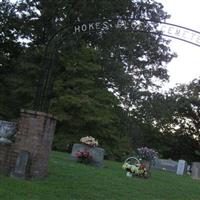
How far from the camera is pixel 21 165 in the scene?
11812 mm

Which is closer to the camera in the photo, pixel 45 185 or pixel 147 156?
pixel 45 185

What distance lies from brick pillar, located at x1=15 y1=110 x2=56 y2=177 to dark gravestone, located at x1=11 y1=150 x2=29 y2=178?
163mm

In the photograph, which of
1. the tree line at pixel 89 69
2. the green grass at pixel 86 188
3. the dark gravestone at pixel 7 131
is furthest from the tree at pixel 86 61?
the dark gravestone at pixel 7 131

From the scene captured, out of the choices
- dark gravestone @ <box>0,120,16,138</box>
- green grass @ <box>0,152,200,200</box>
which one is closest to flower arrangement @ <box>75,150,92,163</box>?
green grass @ <box>0,152,200,200</box>

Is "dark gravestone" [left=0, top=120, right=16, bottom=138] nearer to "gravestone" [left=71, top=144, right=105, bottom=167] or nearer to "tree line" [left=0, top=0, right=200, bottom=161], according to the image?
"gravestone" [left=71, top=144, right=105, bottom=167]

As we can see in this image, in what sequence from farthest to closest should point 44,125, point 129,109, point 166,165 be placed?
1. point 129,109
2. point 166,165
3. point 44,125

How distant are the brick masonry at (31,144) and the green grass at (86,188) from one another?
0.41 meters

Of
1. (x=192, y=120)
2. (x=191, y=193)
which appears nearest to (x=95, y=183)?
(x=191, y=193)

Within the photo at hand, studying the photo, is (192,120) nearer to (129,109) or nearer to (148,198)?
(129,109)

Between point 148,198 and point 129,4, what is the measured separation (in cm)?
2319

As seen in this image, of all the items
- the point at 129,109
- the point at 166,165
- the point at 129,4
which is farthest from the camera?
the point at 129,109

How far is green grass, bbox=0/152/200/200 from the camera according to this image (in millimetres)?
10266

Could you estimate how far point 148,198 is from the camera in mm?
11867

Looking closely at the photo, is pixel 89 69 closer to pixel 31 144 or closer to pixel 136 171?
pixel 136 171
